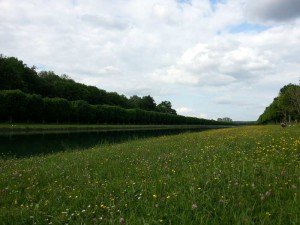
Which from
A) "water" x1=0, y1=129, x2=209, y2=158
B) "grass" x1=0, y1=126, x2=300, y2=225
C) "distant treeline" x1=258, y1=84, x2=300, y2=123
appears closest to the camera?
"grass" x1=0, y1=126, x2=300, y2=225

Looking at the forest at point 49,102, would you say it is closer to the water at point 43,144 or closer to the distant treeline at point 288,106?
the water at point 43,144

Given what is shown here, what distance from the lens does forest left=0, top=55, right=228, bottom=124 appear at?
86.9 meters

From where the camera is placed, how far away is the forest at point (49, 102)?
3423 inches

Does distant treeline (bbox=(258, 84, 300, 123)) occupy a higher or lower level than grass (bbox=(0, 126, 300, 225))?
higher

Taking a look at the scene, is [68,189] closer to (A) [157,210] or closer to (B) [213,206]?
(A) [157,210]

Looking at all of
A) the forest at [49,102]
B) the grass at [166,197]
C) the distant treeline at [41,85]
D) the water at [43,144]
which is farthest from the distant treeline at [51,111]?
the grass at [166,197]

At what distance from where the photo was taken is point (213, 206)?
6.86m

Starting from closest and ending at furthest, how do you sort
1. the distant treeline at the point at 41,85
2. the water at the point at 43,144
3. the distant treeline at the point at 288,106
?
the water at the point at 43,144
the distant treeline at the point at 288,106
the distant treeline at the point at 41,85

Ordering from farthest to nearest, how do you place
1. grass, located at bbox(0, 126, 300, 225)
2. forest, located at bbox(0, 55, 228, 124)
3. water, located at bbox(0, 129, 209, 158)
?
forest, located at bbox(0, 55, 228, 124) → water, located at bbox(0, 129, 209, 158) → grass, located at bbox(0, 126, 300, 225)

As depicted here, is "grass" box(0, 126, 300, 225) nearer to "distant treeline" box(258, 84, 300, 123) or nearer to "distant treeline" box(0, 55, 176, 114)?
"distant treeline" box(258, 84, 300, 123)

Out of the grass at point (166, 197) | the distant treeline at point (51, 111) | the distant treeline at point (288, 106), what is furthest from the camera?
the distant treeline at point (51, 111)

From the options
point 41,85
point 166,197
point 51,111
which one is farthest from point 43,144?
point 41,85

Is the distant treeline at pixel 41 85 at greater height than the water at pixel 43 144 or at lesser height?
greater

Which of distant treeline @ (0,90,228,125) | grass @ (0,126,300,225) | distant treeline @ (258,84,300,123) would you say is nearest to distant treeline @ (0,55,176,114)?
distant treeline @ (0,90,228,125)
